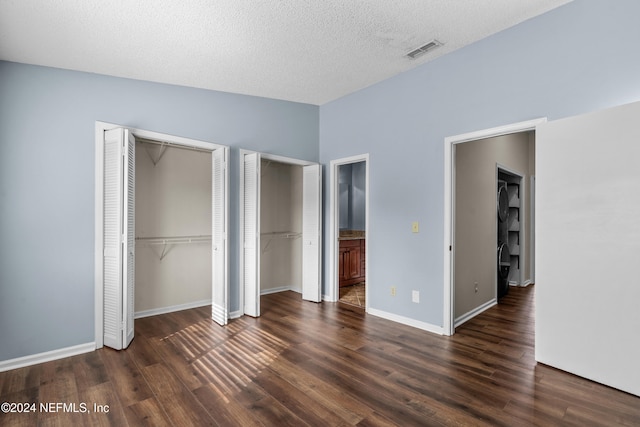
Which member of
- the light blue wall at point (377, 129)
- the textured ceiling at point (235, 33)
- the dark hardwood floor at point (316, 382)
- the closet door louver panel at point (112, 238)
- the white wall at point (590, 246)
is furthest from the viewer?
the closet door louver panel at point (112, 238)

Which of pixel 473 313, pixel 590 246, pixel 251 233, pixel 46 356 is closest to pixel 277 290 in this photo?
pixel 251 233

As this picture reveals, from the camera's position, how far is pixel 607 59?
2412mm

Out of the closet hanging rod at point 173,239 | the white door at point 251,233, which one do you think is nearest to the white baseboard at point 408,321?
the white door at point 251,233

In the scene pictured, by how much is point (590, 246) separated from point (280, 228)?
4.00 metres

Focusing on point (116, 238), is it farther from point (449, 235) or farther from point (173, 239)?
point (449, 235)

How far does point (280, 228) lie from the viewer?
5398mm

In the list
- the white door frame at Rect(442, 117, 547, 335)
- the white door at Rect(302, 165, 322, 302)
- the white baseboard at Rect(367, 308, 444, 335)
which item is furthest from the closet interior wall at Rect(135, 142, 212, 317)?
the white door frame at Rect(442, 117, 547, 335)

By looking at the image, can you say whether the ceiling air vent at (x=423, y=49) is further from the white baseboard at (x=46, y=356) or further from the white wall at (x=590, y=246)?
the white baseboard at (x=46, y=356)

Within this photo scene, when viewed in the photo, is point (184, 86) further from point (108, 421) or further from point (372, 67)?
point (108, 421)

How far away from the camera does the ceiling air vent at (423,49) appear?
3.11m

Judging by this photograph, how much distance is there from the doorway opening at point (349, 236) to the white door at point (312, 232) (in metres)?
0.22

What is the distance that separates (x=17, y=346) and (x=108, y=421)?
1.46 meters

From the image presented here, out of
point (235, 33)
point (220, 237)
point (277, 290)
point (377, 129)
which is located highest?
point (235, 33)

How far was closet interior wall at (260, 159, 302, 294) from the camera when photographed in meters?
5.20
